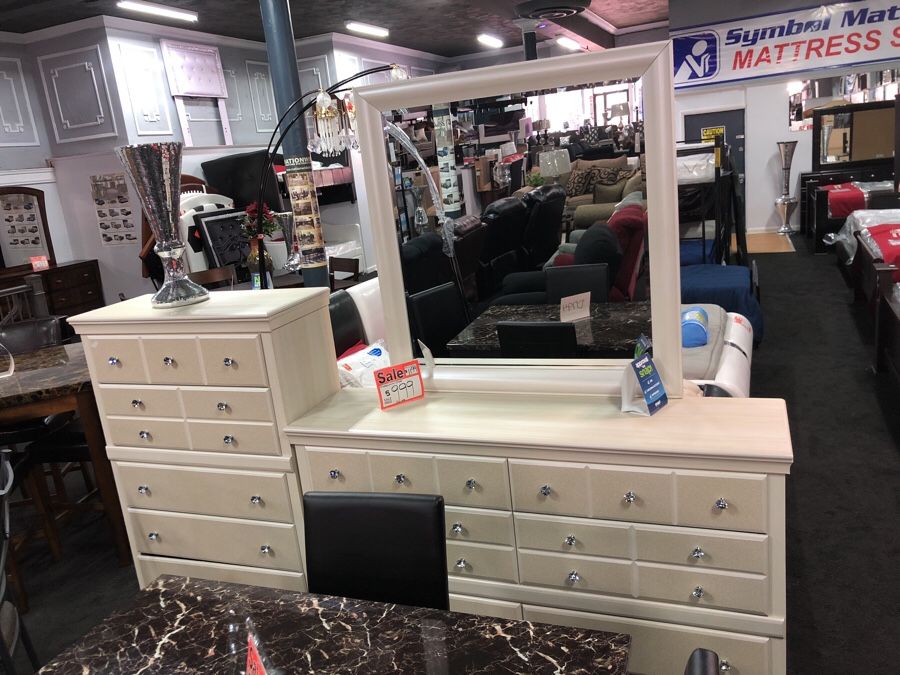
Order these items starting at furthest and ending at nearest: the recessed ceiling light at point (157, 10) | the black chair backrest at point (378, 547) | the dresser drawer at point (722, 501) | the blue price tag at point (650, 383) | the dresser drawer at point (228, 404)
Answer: the recessed ceiling light at point (157, 10), the dresser drawer at point (228, 404), the blue price tag at point (650, 383), the dresser drawer at point (722, 501), the black chair backrest at point (378, 547)

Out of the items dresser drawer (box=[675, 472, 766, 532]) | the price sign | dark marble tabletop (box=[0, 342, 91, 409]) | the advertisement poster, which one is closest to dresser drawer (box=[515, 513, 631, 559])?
dresser drawer (box=[675, 472, 766, 532])

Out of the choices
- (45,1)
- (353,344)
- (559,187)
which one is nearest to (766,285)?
(353,344)

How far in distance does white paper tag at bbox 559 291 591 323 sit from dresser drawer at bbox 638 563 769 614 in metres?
0.76

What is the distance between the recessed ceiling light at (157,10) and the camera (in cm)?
619

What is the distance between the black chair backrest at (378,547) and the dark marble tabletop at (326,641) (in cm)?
13

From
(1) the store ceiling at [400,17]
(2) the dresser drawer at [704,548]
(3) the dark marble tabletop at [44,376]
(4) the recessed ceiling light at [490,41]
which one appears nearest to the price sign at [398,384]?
(2) the dresser drawer at [704,548]

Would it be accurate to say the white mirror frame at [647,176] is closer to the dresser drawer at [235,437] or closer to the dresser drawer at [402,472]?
the dresser drawer at [402,472]

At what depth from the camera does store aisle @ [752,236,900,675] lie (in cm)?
222

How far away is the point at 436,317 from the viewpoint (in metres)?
2.33

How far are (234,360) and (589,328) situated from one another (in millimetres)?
1116

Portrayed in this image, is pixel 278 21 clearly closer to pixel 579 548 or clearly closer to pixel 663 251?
pixel 663 251

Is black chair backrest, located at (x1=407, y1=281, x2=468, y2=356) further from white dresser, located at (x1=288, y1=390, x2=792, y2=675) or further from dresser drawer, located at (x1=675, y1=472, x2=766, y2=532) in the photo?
dresser drawer, located at (x1=675, y1=472, x2=766, y2=532)

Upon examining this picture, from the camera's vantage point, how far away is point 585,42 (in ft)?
36.1

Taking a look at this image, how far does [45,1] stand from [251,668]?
21.3 feet
